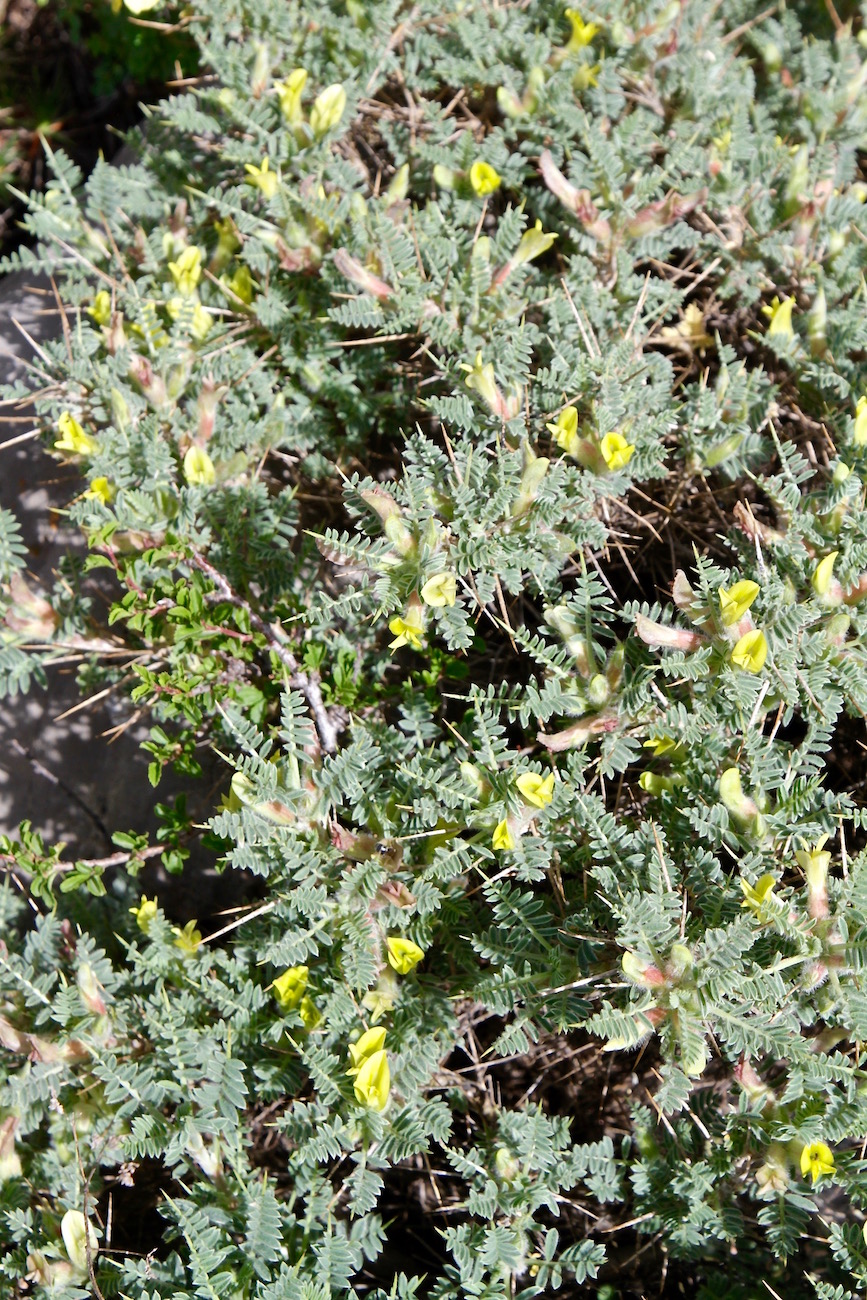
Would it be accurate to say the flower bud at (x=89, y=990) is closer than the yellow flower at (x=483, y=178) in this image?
Yes

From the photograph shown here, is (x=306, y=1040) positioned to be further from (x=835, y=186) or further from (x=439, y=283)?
(x=835, y=186)

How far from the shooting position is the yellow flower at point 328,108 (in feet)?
6.89

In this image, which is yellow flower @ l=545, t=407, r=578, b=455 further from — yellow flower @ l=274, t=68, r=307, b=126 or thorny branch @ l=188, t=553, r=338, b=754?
yellow flower @ l=274, t=68, r=307, b=126

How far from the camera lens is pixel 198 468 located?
195 cm

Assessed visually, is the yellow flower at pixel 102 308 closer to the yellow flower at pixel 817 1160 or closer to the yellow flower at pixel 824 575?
the yellow flower at pixel 824 575

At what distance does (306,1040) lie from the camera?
5.75 ft

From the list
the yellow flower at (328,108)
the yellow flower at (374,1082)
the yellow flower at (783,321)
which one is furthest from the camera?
the yellow flower at (328,108)

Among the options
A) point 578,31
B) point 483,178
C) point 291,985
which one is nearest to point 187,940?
point 291,985

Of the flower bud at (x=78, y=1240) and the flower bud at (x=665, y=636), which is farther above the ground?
the flower bud at (x=665, y=636)

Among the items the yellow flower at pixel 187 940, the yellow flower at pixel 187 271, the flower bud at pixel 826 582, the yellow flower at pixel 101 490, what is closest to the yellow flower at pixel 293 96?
the yellow flower at pixel 187 271

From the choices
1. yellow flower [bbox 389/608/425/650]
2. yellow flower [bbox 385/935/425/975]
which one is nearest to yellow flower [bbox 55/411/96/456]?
yellow flower [bbox 389/608/425/650]

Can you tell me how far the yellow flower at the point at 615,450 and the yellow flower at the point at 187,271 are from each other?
0.95 meters

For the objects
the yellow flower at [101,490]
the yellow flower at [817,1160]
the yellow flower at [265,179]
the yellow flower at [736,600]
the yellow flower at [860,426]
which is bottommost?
the yellow flower at [817,1160]

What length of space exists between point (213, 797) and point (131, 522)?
644 mm
